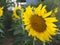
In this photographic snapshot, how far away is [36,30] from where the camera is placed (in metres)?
0.83

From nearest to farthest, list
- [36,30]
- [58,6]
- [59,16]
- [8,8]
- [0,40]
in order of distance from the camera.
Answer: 1. [36,30]
2. [59,16]
3. [58,6]
4. [0,40]
5. [8,8]

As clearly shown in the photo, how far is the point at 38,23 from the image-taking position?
0.82 metres

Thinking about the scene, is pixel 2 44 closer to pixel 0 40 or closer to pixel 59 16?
pixel 0 40

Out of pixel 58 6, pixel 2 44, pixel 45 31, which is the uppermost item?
pixel 58 6

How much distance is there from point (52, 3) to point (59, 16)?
0.19 meters

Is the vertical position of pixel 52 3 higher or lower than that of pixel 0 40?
higher

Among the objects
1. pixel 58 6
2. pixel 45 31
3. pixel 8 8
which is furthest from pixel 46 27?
pixel 8 8

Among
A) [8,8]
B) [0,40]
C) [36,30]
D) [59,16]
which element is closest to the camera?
[36,30]

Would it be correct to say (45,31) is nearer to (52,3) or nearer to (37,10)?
(37,10)

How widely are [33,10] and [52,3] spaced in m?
0.99

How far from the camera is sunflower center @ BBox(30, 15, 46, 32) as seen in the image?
819 mm

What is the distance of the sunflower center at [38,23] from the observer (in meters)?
0.82

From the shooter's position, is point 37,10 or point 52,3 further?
point 52,3

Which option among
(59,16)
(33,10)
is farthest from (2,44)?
(33,10)
